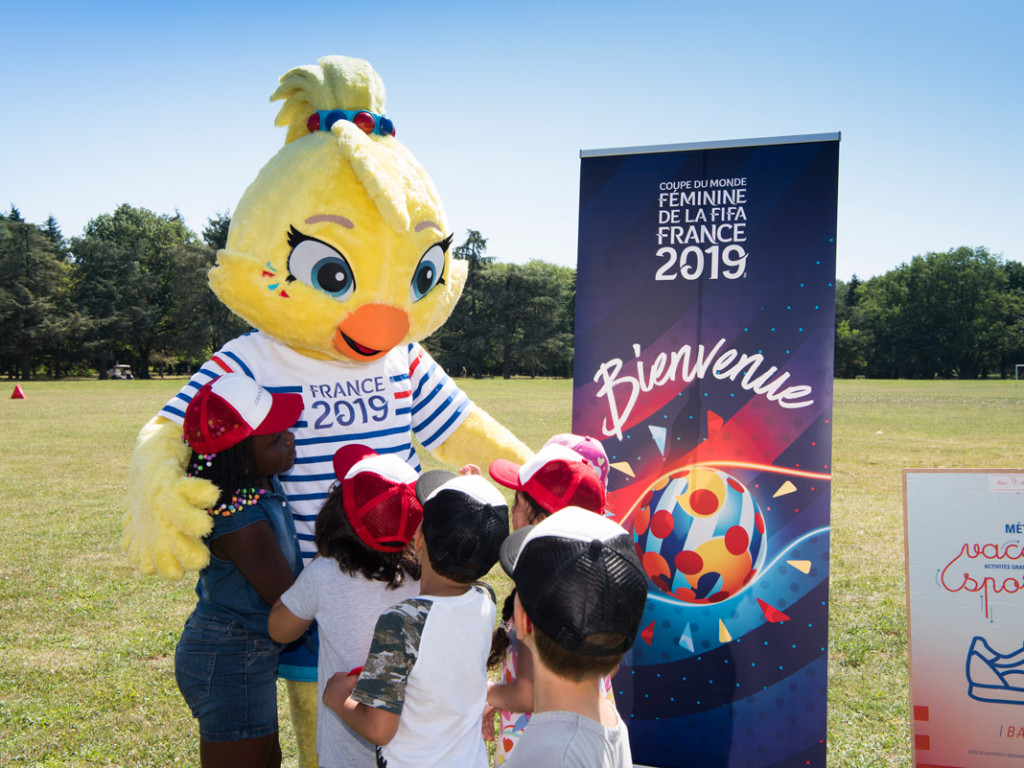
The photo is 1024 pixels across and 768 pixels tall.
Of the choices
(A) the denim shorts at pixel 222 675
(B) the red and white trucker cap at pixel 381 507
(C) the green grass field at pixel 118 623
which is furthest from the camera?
(C) the green grass field at pixel 118 623

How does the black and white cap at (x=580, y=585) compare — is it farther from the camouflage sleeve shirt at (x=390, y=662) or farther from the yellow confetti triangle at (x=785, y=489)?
the yellow confetti triangle at (x=785, y=489)

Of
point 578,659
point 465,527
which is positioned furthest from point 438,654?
point 578,659

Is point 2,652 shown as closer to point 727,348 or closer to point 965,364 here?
point 727,348

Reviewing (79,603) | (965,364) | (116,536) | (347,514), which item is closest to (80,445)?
(116,536)

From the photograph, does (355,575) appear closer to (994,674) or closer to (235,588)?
(235,588)

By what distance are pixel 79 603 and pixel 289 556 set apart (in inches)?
169

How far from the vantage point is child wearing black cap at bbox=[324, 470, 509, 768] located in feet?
5.50

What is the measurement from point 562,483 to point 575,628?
90 cm

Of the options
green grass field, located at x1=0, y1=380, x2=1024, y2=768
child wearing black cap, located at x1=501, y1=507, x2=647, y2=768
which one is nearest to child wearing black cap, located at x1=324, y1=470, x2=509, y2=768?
child wearing black cap, located at x1=501, y1=507, x2=647, y2=768

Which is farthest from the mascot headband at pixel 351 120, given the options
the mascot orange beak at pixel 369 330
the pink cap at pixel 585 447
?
the pink cap at pixel 585 447

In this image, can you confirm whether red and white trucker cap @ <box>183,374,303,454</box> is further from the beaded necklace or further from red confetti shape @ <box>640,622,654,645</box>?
red confetti shape @ <box>640,622,654,645</box>

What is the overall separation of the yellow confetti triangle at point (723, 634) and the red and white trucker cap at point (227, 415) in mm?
2125

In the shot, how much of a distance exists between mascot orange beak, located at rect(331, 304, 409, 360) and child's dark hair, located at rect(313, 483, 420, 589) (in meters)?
0.78

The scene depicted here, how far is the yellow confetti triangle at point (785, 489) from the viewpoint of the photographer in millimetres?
3096
